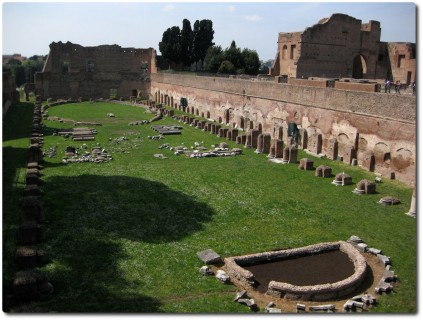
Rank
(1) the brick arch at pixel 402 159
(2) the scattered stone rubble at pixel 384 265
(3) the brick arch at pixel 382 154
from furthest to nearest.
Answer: (3) the brick arch at pixel 382 154
(1) the brick arch at pixel 402 159
(2) the scattered stone rubble at pixel 384 265

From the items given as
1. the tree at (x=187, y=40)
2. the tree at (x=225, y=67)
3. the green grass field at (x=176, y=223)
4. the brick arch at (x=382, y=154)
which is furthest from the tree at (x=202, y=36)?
the brick arch at (x=382, y=154)

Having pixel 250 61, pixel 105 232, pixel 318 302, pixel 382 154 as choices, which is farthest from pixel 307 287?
pixel 250 61

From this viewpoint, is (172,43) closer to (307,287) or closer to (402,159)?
(402,159)

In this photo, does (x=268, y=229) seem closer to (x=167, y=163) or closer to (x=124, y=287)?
(x=124, y=287)

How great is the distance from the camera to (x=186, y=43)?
50375mm

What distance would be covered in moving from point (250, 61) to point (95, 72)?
15.7 m

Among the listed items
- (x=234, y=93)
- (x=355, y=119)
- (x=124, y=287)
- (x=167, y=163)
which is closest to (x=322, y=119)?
(x=355, y=119)

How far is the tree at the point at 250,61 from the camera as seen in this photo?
147ft

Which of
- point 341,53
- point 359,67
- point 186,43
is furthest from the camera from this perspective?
point 186,43

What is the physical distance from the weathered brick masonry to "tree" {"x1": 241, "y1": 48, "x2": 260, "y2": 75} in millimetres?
16417

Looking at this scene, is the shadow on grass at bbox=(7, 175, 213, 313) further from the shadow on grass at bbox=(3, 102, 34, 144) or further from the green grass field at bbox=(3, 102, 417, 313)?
the shadow on grass at bbox=(3, 102, 34, 144)

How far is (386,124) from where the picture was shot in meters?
15.6

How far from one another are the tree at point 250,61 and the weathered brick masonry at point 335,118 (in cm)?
1642

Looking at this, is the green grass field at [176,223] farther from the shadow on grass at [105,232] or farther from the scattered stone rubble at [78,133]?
the scattered stone rubble at [78,133]
